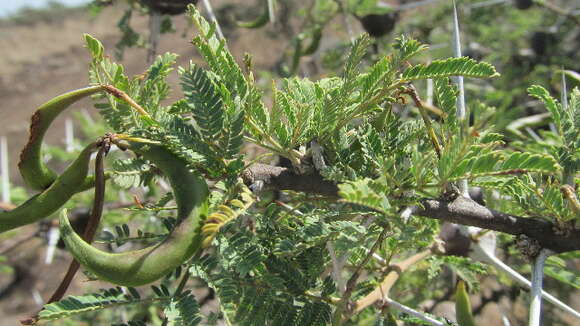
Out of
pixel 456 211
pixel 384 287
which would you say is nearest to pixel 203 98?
pixel 456 211

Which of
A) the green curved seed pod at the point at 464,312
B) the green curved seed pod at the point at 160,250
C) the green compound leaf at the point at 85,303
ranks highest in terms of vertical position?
the green curved seed pod at the point at 160,250

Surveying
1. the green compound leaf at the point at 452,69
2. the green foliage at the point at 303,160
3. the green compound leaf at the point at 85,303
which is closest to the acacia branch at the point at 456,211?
the green foliage at the point at 303,160

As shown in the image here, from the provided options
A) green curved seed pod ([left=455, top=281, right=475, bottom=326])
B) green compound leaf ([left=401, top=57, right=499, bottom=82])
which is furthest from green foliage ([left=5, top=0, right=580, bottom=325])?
Answer: green curved seed pod ([left=455, top=281, right=475, bottom=326])

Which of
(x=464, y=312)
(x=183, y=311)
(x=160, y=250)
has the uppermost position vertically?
(x=160, y=250)

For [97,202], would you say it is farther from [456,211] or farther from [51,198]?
[456,211]

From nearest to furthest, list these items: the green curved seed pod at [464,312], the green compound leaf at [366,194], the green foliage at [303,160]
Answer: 1. the green compound leaf at [366,194]
2. the green foliage at [303,160]
3. the green curved seed pod at [464,312]

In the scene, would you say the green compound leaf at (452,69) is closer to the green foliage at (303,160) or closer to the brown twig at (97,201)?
the green foliage at (303,160)

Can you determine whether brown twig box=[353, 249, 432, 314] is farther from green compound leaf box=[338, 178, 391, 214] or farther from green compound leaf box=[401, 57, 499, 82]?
green compound leaf box=[401, 57, 499, 82]
